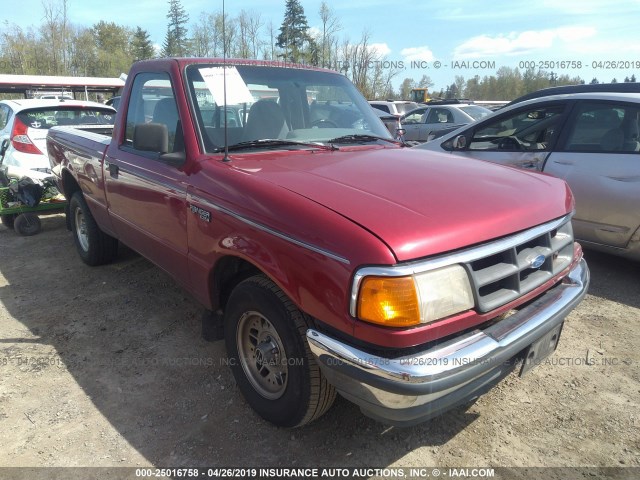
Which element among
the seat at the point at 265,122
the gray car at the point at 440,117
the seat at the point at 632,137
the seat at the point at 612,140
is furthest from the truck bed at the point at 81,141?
the gray car at the point at 440,117

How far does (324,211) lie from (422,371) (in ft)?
2.55

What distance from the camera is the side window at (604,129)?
4.28 m

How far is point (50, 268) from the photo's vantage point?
5.06 metres

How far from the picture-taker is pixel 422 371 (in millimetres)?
1813

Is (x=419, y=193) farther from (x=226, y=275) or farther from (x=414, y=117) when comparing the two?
(x=414, y=117)

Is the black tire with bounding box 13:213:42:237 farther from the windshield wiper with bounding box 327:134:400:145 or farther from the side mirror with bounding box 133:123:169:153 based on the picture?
the windshield wiper with bounding box 327:134:400:145

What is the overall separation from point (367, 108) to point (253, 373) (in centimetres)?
233

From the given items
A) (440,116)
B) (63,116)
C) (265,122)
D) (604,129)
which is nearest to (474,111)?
(440,116)

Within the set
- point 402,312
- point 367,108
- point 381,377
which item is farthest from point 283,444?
point 367,108

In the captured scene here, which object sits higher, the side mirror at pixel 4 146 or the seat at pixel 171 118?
the seat at pixel 171 118

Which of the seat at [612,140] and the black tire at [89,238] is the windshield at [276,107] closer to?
the seat at [612,140]

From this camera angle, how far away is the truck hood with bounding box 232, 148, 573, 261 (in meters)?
1.92

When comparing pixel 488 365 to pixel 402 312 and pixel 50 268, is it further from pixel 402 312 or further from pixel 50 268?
pixel 50 268

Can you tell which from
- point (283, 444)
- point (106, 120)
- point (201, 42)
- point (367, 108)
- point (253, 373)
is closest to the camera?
point (283, 444)
